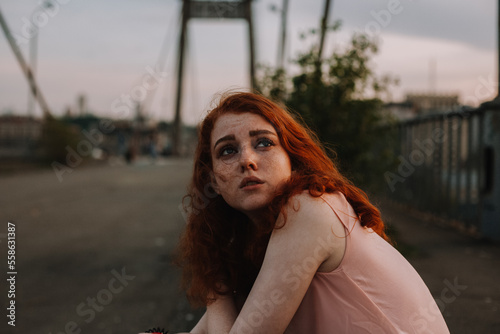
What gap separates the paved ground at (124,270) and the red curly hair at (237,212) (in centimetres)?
143

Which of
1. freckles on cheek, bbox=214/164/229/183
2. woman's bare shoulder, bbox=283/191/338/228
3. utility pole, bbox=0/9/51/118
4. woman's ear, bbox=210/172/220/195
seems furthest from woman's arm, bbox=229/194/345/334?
utility pole, bbox=0/9/51/118

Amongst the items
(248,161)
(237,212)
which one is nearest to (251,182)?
(248,161)

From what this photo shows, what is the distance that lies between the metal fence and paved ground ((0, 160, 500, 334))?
1.08ft

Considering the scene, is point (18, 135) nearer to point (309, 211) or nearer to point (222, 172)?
point (222, 172)

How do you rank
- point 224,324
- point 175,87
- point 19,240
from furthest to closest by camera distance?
point 175,87
point 19,240
point 224,324

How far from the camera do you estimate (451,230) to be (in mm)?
6238

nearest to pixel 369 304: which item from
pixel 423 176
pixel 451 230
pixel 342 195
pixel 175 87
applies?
pixel 342 195

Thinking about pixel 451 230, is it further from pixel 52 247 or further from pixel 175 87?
pixel 175 87

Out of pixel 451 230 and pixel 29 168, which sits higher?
pixel 451 230

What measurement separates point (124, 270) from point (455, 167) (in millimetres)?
4401

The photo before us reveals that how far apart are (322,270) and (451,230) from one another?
5.42 meters

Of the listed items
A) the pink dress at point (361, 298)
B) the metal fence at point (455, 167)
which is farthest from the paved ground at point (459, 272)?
the pink dress at point (361, 298)

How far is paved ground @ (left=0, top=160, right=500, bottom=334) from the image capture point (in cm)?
321

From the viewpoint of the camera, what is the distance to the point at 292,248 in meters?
1.31
